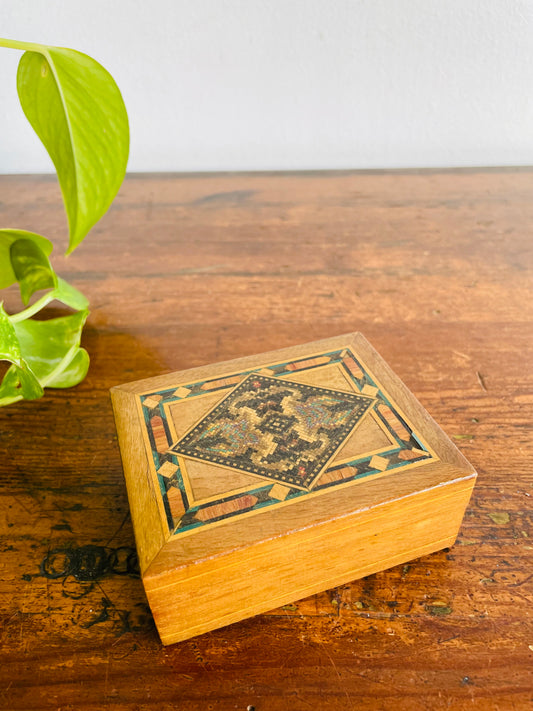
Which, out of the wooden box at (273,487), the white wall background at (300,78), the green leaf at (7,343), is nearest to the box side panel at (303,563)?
the wooden box at (273,487)

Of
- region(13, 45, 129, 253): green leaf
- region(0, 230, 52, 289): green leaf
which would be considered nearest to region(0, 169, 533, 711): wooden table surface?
region(0, 230, 52, 289): green leaf

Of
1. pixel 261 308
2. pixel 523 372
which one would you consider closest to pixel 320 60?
pixel 261 308

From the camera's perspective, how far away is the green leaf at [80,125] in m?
0.42

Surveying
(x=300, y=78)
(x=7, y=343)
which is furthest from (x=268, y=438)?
(x=300, y=78)

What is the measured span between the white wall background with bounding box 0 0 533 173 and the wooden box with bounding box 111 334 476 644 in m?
0.80

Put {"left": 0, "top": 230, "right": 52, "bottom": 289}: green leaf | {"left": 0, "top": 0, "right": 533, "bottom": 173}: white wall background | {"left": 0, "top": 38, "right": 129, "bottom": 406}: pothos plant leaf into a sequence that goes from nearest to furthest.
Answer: {"left": 0, "top": 38, "right": 129, "bottom": 406}: pothos plant leaf, {"left": 0, "top": 230, "right": 52, "bottom": 289}: green leaf, {"left": 0, "top": 0, "right": 533, "bottom": 173}: white wall background

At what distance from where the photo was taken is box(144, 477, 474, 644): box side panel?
1.41 feet

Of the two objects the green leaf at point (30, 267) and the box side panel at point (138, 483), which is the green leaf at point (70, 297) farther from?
the box side panel at point (138, 483)

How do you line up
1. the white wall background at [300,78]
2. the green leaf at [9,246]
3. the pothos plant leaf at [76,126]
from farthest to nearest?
the white wall background at [300,78], the green leaf at [9,246], the pothos plant leaf at [76,126]

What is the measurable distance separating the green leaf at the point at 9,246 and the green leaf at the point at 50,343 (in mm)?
88

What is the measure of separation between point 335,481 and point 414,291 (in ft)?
1.51

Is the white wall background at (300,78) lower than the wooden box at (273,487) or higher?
higher

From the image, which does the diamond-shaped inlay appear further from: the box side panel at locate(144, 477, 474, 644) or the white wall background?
the white wall background

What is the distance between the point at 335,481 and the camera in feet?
1.56
